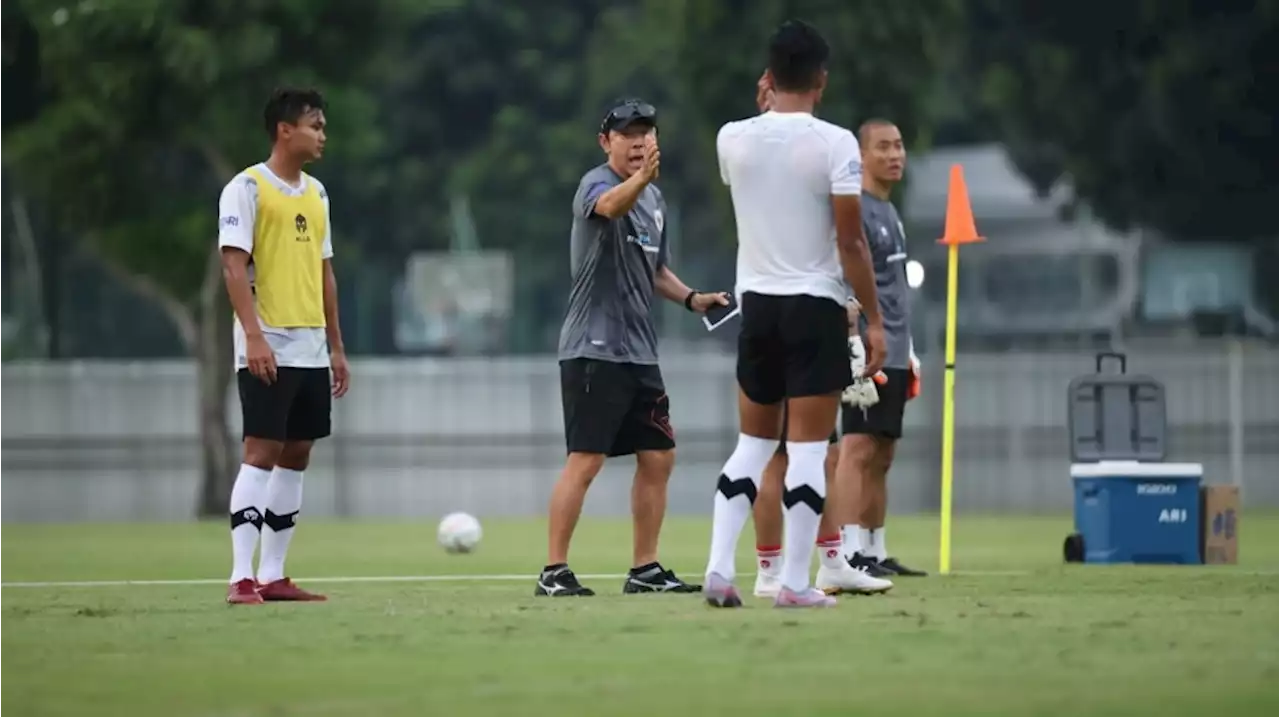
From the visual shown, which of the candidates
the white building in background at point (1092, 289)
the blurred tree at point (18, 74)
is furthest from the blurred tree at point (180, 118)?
the white building in background at point (1092, 289)

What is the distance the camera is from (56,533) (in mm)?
25016

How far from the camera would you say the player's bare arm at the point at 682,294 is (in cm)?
1227

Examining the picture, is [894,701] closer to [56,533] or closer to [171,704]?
[171,704]

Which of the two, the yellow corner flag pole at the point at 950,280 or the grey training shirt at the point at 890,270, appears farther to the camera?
the yellow corner flag pole at the point at 950,280

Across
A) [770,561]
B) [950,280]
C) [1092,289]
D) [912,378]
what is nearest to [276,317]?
[770,561]

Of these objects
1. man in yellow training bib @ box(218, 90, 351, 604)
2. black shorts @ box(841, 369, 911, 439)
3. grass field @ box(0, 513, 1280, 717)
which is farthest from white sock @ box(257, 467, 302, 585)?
black shorts @ box(841, 369, 911, 439)

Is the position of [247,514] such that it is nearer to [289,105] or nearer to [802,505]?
[289,105]

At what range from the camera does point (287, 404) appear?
1211cm

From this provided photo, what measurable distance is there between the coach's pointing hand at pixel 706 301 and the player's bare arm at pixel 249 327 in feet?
6.37

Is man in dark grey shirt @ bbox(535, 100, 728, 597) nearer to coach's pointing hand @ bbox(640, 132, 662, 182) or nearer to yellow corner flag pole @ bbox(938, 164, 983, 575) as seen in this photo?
coach's pointing hand @ bbox(640, 132, 662, 182)

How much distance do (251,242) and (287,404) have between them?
2.47ft

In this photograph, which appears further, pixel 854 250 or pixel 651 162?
pixel 651 162

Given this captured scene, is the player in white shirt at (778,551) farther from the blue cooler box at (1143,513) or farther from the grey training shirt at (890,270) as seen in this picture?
the blue cooler box at (1143,513)

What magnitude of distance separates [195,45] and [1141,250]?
→ 1436 centimetres
